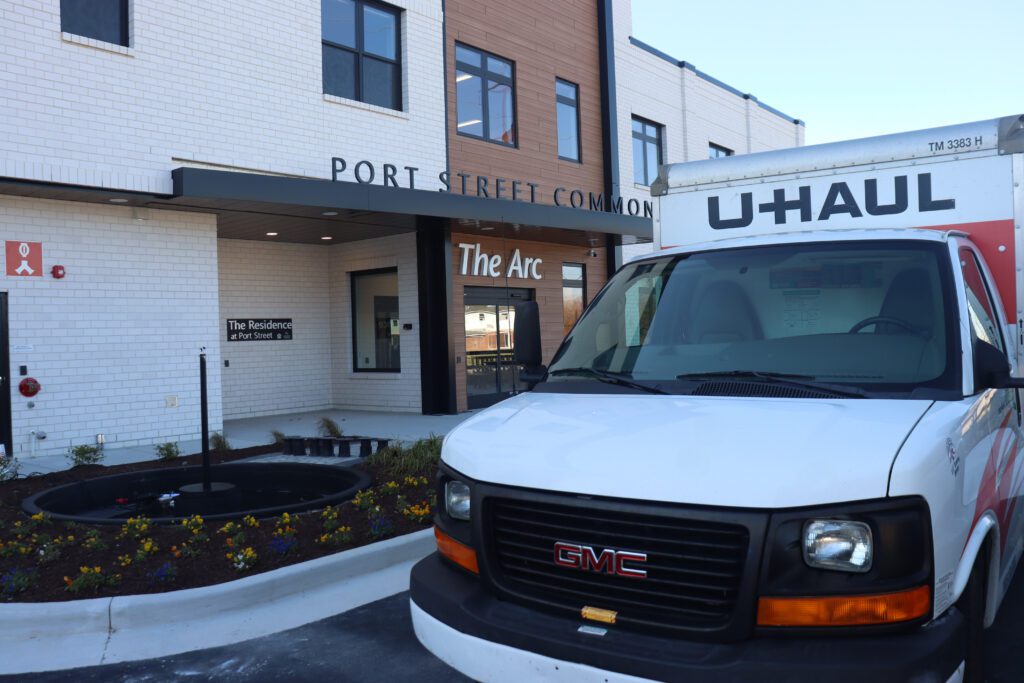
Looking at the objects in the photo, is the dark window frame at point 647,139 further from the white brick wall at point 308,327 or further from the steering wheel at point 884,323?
the steering wheel at point 884,323

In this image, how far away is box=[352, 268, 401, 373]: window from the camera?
17.1m

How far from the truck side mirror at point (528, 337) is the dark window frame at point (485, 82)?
12.7 meters

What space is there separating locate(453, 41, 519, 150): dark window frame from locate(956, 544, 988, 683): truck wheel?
48.1 feet

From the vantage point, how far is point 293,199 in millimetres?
12211

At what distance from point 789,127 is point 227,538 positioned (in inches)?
1181

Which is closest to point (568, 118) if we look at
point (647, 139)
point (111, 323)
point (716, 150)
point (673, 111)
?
point (647, 139)

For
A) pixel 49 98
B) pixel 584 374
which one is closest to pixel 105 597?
pixel 584 374

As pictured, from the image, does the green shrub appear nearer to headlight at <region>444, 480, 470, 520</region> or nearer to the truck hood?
headlight at <region>444, 480, 470, 520</region>

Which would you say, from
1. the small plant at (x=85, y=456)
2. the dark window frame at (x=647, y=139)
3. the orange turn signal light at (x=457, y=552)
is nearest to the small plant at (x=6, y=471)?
the small plant at (x=85, y=456)

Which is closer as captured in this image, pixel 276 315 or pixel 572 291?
pixel 276 315

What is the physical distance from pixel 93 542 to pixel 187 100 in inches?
322

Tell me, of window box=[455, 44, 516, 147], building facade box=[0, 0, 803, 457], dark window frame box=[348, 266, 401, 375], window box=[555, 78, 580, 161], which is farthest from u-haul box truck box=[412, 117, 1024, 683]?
window box=[555, 78, 580, 161]

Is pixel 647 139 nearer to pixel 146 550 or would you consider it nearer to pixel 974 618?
pixel 146 550

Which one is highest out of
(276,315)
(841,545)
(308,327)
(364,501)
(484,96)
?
(484,96)
